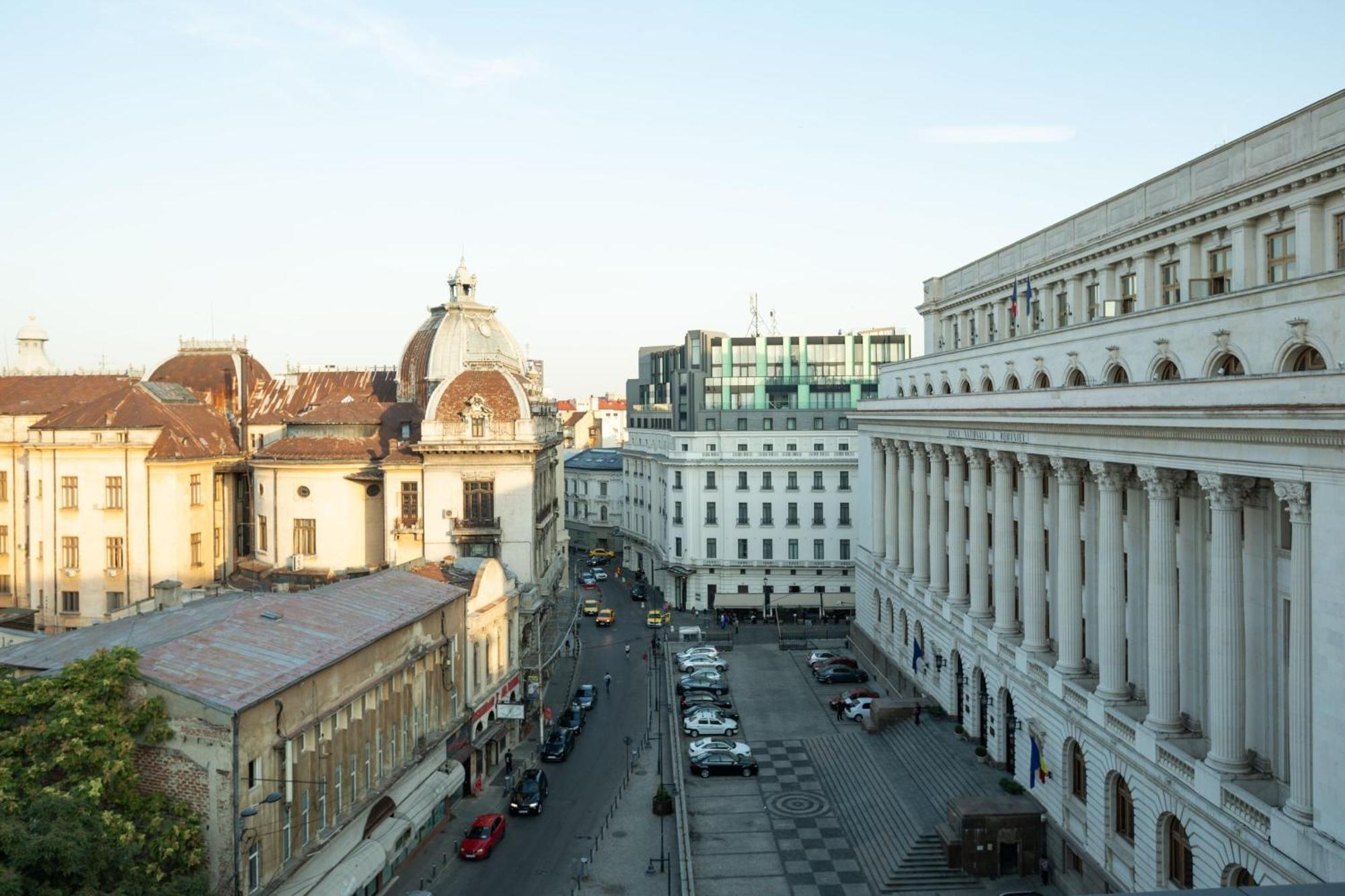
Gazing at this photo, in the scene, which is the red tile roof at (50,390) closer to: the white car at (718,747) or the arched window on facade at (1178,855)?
the white car at (718,747)

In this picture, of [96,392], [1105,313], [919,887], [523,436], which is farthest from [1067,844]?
[96,392]

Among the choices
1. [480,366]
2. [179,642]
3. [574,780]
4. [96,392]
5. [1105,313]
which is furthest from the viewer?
[96,392]

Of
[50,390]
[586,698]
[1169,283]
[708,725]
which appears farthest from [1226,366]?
[50,390]

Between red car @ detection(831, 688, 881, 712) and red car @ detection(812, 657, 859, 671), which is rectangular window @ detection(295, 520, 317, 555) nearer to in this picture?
red car @ detection(831, 688, 881, 712)

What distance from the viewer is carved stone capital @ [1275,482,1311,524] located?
27438 mm

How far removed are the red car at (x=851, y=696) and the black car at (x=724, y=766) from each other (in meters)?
11.4

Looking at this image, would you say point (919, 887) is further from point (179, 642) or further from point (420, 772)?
point (179, 642)

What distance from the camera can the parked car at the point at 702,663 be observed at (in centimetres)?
7500

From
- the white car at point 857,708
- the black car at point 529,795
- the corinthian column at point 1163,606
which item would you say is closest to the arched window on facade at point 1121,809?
the corinthian column at point 1163,606

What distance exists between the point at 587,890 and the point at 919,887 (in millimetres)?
12901

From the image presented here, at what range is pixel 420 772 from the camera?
4338cm

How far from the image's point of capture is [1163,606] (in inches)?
1416

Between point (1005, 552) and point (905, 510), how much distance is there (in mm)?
18916

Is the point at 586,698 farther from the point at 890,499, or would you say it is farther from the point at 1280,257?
the point at 1280,257
